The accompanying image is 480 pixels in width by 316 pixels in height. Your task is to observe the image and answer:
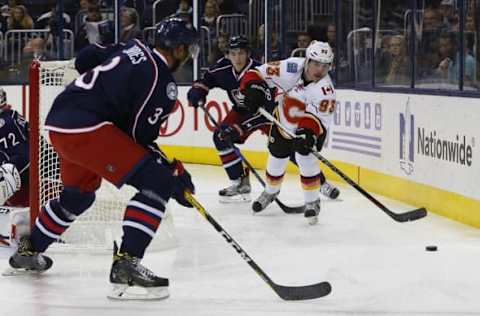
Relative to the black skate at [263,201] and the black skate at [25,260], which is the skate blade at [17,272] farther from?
the black skate at [263,201]

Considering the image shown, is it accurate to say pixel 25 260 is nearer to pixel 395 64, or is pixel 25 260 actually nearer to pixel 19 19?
pixel 395 64

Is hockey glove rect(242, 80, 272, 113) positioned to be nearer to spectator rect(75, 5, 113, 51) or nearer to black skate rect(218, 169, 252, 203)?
black skate rect(218, 169, 252, 203)

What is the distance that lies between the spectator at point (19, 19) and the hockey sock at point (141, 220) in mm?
6682

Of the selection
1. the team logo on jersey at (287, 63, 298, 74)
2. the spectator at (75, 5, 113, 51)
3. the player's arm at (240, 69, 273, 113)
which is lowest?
the player's arm at (240, 69, 273, 113)

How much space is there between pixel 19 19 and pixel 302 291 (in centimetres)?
688

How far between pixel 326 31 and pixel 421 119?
7.86 ft

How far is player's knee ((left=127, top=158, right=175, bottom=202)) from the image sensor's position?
12.9 feet

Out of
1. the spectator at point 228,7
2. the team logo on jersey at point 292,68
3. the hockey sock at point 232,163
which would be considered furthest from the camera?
the spectator at point 228,7

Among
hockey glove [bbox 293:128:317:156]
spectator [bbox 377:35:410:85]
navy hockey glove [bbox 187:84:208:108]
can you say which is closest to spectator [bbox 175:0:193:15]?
→ spectator [bbox 377:35:410:85]

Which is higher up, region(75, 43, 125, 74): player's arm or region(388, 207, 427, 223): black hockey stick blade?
region(75, 43, 125, 74): player's arm

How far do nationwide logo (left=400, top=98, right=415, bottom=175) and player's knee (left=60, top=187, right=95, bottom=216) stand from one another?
2.89m

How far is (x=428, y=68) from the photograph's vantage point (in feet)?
22.4

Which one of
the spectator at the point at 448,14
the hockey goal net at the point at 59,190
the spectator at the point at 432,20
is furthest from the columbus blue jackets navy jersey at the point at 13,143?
the spectator at the point at 432,20

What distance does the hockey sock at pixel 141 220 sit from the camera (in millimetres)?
3965
